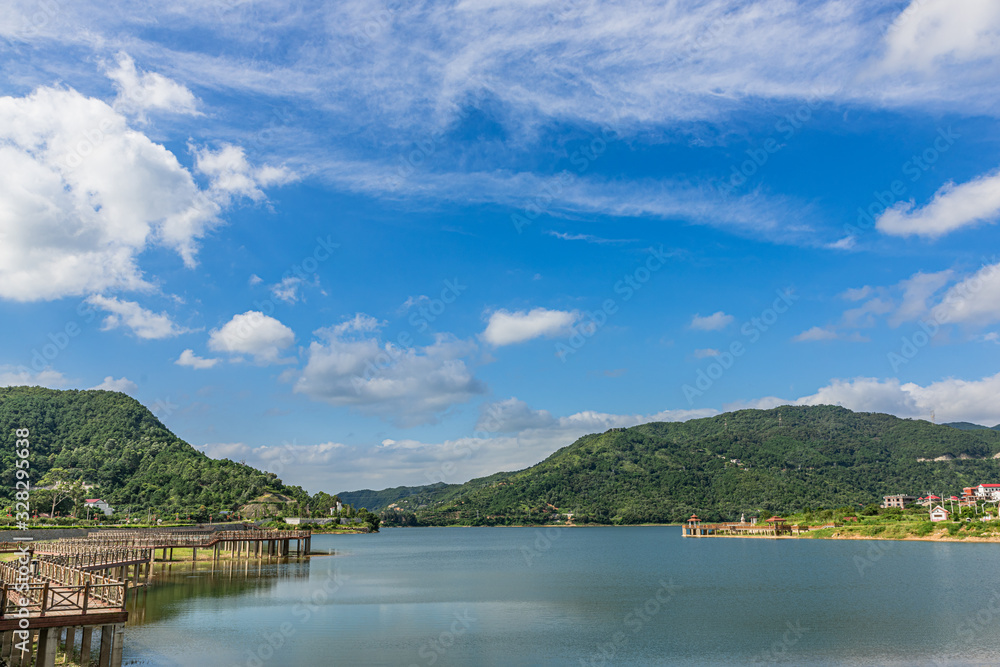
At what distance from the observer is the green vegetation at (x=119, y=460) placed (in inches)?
5320

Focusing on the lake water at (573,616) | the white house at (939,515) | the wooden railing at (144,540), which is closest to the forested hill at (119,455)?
the wooden railing at (144,540)

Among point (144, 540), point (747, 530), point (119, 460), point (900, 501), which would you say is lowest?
point (747, 530)

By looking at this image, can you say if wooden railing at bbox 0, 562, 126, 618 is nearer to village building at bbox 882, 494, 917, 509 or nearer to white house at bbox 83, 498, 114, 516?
white house at bbox 83, 498, 114, 516

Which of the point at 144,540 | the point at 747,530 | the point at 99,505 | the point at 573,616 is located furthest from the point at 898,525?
the point at 99,505

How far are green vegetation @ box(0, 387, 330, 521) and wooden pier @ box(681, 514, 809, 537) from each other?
322 ft

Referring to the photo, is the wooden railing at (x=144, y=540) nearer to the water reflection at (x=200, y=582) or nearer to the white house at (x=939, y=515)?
the water reflection at (x=200, y=582)

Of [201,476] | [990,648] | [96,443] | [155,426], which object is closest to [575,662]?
[990,648]

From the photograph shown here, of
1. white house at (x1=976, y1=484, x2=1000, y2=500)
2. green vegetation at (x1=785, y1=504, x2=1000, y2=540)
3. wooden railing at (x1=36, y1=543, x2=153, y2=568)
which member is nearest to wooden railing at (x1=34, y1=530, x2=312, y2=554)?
wooden railing at (x1=36, y1=543, x2=153, y2=568)

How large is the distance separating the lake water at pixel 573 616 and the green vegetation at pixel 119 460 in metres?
78.4

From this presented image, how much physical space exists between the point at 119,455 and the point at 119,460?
19.4 feet

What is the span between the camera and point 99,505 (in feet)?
405

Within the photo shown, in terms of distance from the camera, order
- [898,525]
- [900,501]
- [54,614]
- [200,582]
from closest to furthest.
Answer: [54,614] → [200,582] → [898,525] → [900,501]

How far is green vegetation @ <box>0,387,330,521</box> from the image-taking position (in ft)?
443

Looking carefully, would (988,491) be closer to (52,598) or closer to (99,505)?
(99,505)
